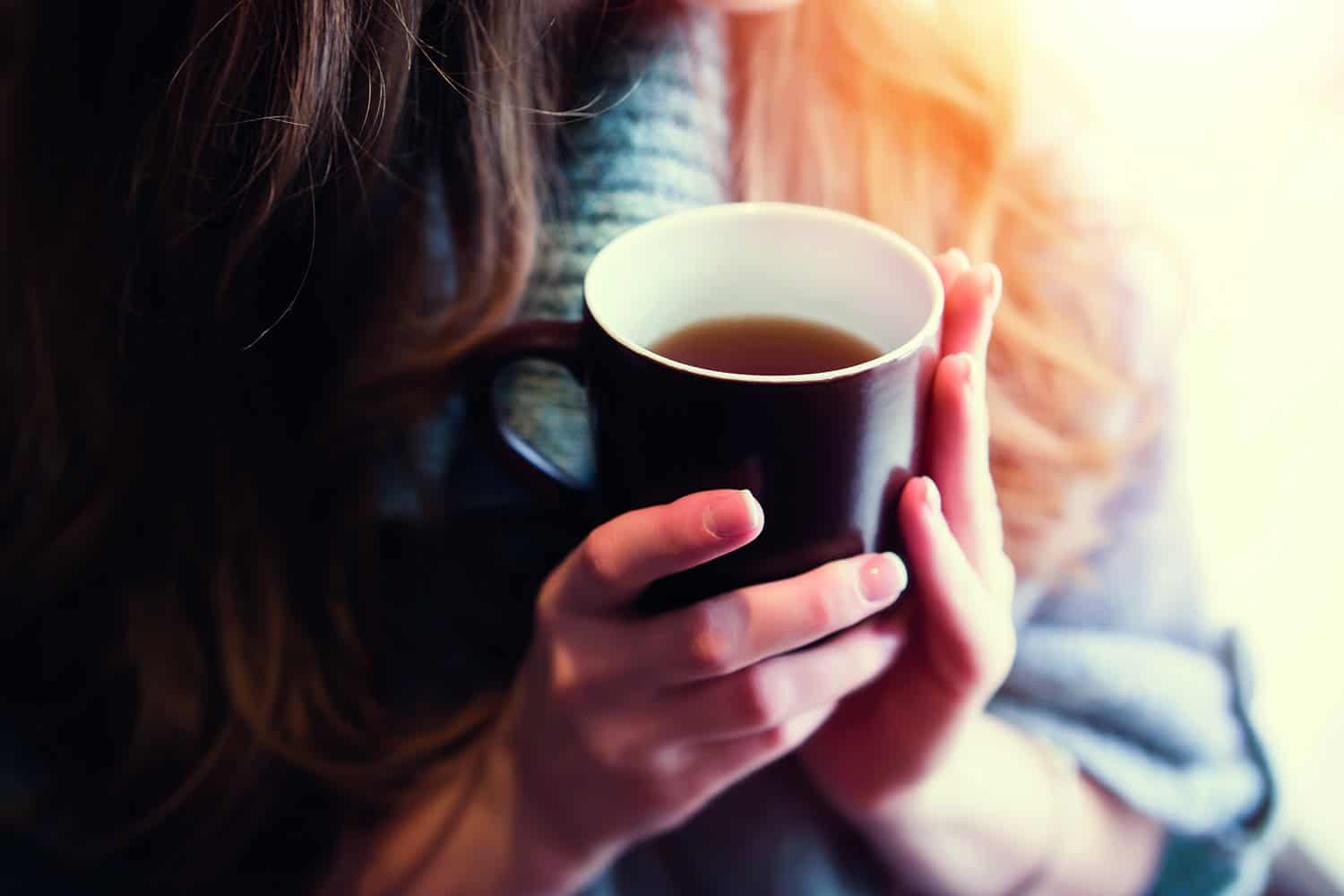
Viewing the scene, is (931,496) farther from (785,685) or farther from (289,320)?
(289,320)

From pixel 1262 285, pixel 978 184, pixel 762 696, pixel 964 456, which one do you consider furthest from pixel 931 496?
pixel 1262 285

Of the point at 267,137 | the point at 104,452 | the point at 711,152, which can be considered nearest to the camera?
the point at 267,137

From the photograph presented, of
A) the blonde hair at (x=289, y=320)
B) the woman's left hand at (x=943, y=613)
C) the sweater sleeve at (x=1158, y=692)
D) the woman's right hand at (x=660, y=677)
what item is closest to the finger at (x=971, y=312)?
the woman's left hand at (x=943, y=613)

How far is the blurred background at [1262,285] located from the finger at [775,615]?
1.26 ft

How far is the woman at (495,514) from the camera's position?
0.48 m

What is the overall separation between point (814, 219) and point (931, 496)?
142 mm

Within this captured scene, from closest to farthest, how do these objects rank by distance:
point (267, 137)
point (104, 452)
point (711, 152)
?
point (267, 137), point (711, 152), point (104, 452)

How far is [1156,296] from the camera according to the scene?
26.2 inches

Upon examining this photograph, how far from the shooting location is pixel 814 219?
458mm

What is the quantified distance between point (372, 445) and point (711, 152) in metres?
0.32

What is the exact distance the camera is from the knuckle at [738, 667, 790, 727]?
18.4 inches

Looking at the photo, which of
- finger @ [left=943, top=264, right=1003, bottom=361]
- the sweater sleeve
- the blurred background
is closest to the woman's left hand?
finger @ [left=943, top=264, right=1003, bottom=361]

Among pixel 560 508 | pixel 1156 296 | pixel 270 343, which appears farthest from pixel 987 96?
pixel 270 343

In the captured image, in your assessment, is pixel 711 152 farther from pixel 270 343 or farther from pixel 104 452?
pixel 104 452
